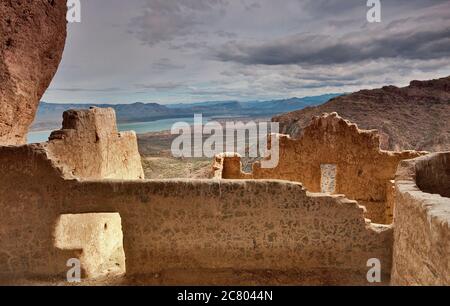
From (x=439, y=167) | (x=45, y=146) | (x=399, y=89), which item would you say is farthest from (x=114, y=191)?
(x=399, y=89)

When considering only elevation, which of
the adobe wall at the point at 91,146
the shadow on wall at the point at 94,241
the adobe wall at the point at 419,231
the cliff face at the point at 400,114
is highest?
the cliff face at the point at 400,114

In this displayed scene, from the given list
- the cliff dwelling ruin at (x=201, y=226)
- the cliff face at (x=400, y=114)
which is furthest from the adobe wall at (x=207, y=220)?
the cliff face at (x=400, y=114)

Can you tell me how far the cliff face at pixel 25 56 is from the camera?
38.0ft

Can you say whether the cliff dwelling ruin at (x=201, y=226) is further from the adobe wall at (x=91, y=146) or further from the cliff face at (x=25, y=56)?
the cliff face at (x=25, y=56)

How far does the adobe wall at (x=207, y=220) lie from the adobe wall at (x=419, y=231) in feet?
2.64

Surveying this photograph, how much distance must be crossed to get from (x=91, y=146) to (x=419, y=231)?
7.33m

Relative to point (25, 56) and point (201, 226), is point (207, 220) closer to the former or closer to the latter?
point (201, 226)

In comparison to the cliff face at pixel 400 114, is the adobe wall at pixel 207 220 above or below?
below

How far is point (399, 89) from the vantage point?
29484 mm
